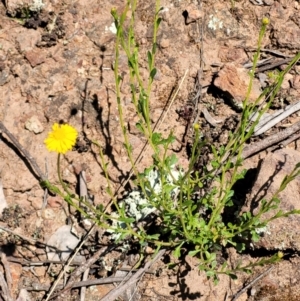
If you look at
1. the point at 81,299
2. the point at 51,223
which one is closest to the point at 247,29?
the point at 51,223

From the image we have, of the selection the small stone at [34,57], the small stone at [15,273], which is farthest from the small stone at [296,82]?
the small stone at [15,273]

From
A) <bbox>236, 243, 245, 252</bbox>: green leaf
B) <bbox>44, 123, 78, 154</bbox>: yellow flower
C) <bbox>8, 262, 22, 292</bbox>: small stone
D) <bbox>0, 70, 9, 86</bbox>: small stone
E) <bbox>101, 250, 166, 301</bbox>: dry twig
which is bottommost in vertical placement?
<bbox>236, 243, 245, 252</bbox>: green leaf

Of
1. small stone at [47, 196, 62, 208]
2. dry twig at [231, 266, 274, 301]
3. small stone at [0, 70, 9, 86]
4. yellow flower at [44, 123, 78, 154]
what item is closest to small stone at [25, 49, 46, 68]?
small stone at [0, 70, 9, 86]

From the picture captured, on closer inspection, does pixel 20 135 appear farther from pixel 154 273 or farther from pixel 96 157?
pixel 154 273

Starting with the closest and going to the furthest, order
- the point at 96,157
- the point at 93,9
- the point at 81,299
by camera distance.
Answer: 1. the point at 81,299
2. the point at 96,157
3. the point at 93,9

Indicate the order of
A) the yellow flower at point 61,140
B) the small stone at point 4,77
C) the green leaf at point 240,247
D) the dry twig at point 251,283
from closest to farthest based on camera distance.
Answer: the yellow flower at point 61,140
the green leaf at point 240,247
the dry twig at point 251,283
the small stone at point 4,77

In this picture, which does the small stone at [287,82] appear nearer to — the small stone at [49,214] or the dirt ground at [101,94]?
the dirt ground at [101,94]

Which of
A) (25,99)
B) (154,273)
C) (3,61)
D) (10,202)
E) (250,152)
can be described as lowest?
(154,273)

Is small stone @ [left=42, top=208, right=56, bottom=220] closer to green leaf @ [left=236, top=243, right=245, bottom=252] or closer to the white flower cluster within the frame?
the white flower cluster
